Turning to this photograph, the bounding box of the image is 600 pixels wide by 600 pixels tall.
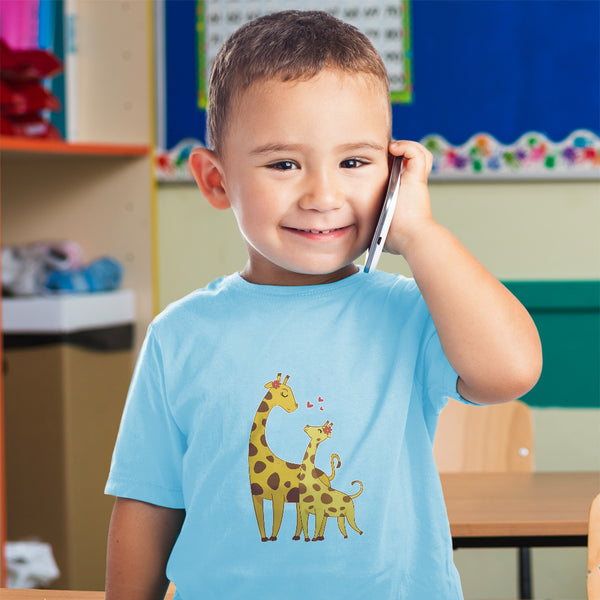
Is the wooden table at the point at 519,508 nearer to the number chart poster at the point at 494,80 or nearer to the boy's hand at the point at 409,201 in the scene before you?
the boy's hand at the point at 409,201

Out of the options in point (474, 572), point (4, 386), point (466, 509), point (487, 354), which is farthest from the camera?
point (474, 572)

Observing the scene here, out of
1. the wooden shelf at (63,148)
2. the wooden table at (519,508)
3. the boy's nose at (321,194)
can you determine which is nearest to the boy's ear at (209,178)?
the boy's nose at (321,194)

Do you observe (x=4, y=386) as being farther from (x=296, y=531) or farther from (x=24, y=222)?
(x=296, y=531)

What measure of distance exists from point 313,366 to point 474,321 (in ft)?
0.51

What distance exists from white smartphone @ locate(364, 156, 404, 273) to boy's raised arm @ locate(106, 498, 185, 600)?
0.33 m

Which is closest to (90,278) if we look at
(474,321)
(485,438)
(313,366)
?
(485,438)

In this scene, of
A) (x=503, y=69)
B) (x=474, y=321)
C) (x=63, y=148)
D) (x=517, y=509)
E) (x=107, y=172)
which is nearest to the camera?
(x=474, y=321)

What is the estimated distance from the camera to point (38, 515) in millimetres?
2312

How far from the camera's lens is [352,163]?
0.79 meters

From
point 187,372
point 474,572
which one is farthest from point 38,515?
point 187,372

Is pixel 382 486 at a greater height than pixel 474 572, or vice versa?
pixel 382 486

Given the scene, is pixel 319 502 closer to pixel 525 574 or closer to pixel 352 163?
pixel 352 163

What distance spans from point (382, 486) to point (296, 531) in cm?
9

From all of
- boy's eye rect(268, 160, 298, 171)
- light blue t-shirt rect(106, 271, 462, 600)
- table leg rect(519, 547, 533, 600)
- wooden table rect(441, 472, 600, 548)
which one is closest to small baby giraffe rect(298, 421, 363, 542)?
light blue t-shirt rect(106, 271, 462, 600)
